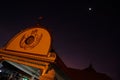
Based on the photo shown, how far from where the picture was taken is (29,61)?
34.9 ft

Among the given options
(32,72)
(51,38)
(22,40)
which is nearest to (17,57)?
(22,40)

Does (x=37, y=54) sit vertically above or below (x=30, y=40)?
below

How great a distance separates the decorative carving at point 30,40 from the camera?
36.6ft

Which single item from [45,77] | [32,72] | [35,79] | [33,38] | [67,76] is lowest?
[35,79]

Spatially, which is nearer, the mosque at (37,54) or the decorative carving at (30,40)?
the mosque at (37,54)

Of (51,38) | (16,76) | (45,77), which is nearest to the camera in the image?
(45,77)

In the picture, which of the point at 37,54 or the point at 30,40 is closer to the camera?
the point at 37,54

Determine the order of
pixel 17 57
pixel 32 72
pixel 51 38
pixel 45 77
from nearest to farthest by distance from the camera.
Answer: pixel 45 77, pixel 51 38, pixel 17 57, pixel 32 72

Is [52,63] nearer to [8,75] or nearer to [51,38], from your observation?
[51,38]

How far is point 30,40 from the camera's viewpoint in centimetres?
1166

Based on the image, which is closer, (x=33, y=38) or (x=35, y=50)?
(x=35, y=50)

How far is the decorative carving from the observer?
36.6ft

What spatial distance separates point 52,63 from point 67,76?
1848 millimetres

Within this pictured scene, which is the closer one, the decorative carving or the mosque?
the mosque
